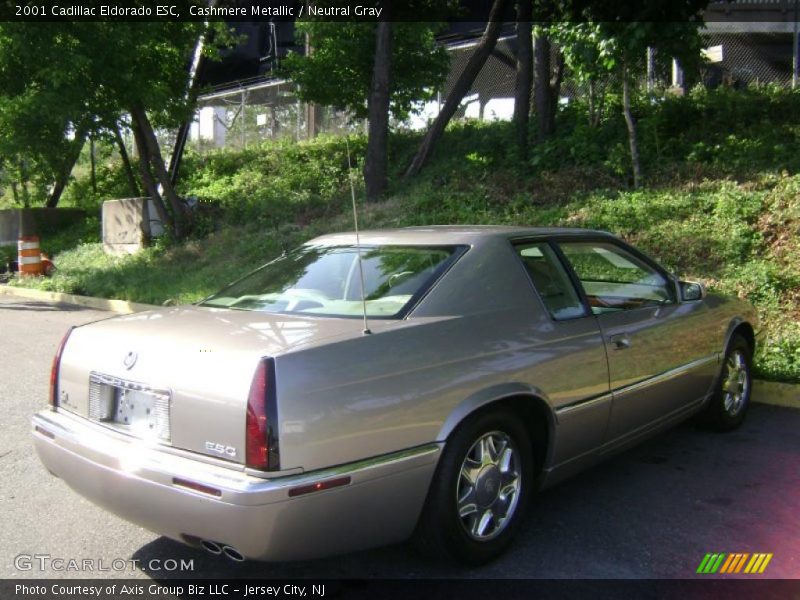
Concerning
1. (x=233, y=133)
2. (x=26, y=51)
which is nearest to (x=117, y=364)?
(x=26, y=51)

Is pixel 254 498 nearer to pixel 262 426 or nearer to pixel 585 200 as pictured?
pixel 262 426

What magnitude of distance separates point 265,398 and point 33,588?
151cm

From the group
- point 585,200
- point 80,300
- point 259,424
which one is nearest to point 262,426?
point 259,424

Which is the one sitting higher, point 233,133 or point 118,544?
point 233,133

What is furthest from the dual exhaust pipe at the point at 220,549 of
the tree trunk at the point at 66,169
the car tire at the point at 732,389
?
the tree trunk at the point at 66,169

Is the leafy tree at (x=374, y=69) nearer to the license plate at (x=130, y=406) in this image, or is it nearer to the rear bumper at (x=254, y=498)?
the license plate at (x=130, y=406)

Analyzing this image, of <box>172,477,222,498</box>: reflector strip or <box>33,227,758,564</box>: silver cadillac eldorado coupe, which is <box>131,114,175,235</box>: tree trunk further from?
<box>172,477,222,498</box>: reflector strip

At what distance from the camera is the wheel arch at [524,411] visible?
10.4 feet

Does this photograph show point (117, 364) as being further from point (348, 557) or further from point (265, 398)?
point (348, 557)

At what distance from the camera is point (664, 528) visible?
3801 millimetres

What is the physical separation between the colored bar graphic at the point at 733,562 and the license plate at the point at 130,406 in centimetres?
247

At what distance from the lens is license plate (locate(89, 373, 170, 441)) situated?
9.93 feet

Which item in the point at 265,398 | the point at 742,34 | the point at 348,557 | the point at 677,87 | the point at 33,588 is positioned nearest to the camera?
the point at 265,398

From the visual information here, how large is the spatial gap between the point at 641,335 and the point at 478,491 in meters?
1.53
